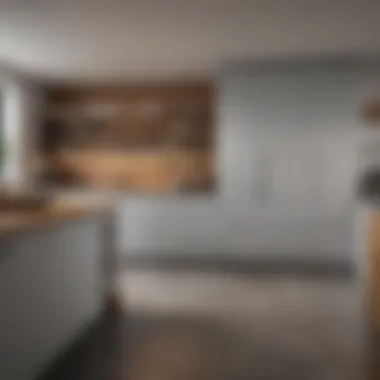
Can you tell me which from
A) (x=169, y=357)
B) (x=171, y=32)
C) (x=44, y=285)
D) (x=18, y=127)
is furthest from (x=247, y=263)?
(x=44, y=285)

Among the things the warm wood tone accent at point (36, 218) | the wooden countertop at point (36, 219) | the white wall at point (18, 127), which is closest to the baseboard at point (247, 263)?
the white wall at point (18, 127)

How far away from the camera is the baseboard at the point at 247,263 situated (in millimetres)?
7562

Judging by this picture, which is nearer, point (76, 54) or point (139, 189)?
point (76, 54)

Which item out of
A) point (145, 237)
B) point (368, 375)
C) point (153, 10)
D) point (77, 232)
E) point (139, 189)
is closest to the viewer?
point (368, 375)

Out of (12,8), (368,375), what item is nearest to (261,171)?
(12,8)

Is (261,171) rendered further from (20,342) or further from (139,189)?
(20,342)

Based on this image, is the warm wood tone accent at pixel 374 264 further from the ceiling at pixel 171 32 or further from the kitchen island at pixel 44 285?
the kitchen island at pixel 44 285

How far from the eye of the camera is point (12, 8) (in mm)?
5219

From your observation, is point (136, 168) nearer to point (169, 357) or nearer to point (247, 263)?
point (247, 263)

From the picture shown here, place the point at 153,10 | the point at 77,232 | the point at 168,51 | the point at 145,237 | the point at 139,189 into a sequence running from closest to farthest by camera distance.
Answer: the point at 77,232
the point at 153,10
the point at 168,51
the point at 145,237
the point at 139,189

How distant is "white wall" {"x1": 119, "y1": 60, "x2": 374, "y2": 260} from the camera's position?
296 inches

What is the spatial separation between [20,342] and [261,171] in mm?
4971

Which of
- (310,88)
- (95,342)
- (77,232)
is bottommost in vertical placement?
(95,342)

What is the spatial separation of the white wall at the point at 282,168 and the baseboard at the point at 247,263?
6 cm
